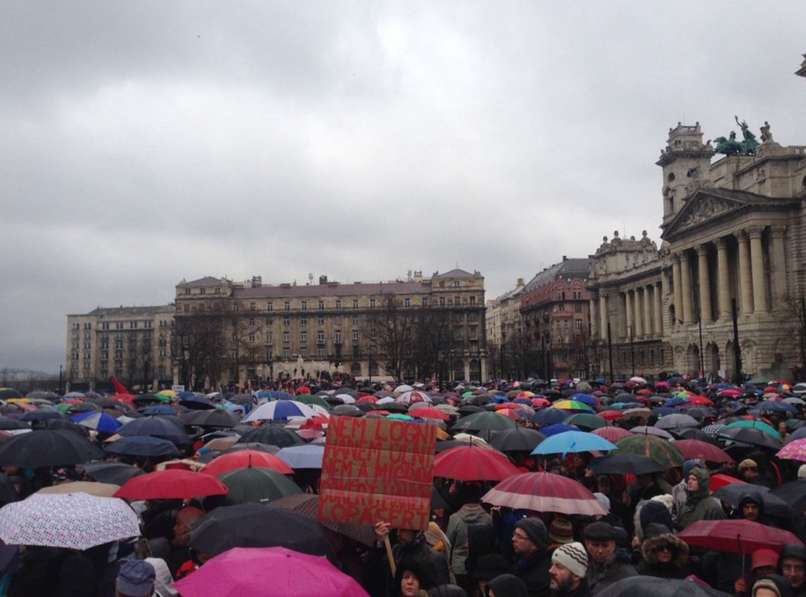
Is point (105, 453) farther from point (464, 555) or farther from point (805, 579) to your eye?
point (805, 579)

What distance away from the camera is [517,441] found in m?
13.3

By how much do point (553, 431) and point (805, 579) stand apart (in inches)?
322

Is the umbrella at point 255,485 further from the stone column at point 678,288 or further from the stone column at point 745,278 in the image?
the stone column at point 678,288

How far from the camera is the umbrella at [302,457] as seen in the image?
1112cm

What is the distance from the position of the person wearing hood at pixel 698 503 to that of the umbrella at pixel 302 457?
472 cm

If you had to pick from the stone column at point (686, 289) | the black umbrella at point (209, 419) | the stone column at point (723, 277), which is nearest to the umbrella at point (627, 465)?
the black umbrella at point (209, 419)

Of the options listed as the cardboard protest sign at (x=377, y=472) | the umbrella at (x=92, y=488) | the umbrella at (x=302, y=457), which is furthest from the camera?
the umbrella at (x=302, y=457)

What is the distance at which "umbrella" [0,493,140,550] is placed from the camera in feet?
20.1

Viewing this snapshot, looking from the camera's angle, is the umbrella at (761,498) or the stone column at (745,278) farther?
the stone column at (745,278)

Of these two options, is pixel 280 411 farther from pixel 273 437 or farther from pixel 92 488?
pixel 92 488

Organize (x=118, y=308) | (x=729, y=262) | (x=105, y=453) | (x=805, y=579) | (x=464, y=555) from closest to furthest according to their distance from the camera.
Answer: (x=805, y=579) < (x=464, y=555) < (x=105, y=453) < (x=729, y=262) < (x=118, y=308)

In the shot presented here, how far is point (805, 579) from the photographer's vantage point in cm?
664

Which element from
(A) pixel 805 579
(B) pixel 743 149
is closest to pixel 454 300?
(B) pixel 743 149

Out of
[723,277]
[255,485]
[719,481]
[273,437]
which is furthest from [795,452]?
[723,277]
